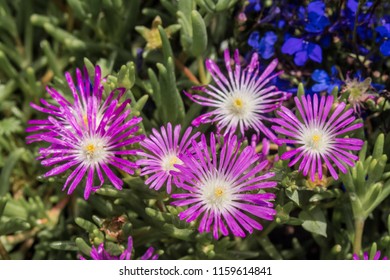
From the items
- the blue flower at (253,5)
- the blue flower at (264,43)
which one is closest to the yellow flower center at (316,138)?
the blue flower at (264,43)

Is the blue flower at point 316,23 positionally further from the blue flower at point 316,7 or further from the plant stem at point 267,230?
the plant stem at point 267,230

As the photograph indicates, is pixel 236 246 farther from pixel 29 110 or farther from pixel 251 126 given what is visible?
pixel 29 110

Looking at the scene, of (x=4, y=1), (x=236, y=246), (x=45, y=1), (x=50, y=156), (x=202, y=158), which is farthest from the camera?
(x=45, y=1)

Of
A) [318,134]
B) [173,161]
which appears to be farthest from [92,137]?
[318,134]

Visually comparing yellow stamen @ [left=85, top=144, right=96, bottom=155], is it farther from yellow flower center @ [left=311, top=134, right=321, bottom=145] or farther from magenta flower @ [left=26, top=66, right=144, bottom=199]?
yellow flower center @ [left=311, top=134, right=321, bottom=145]

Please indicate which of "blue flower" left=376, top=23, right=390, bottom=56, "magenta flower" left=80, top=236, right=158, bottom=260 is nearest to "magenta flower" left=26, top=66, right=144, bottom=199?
"magenta flower" left=80, top=236, right=158, bottom=260

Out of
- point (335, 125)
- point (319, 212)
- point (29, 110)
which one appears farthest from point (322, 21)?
point (29, 110)
